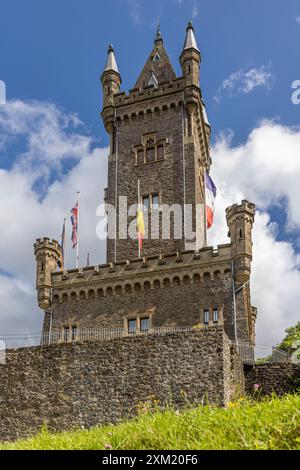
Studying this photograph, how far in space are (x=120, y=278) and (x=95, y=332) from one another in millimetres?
3023

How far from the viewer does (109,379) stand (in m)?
19.0

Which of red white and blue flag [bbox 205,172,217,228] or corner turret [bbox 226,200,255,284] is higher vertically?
red white and blue flag [bbox 205,172,217,228]

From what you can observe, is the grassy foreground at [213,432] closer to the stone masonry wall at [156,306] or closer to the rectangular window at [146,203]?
the stone masonry wall at [156,306]

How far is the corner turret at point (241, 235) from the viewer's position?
27562mm

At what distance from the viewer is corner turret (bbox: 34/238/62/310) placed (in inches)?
1219

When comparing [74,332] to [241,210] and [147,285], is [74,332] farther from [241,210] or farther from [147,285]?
[241,210]

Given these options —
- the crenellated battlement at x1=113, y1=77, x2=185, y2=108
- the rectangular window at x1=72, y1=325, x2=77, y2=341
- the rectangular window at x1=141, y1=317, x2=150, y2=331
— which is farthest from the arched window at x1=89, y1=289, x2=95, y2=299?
the crenellated battlement at x1=113, y1=77, x2=185, y2=108

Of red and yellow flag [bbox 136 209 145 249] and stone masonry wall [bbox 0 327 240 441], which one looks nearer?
stone masonry wall [bbox 0 327 240 441]

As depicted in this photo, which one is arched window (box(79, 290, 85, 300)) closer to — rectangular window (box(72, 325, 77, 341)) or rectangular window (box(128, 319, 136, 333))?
rectangular window (box(72, 325, 77, 341))

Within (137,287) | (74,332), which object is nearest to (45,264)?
(74,332)

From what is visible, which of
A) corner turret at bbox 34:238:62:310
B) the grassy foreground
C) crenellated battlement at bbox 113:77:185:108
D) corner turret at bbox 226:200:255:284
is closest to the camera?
the grassy foreground

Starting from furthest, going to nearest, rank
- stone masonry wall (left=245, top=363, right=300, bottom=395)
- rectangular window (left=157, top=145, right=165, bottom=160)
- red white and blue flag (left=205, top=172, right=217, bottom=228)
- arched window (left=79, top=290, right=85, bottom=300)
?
rectangular window (left=157, top=145, right=165, bottom=160) → red white and blue flag (left=205, top=172, right=217, bottom=228) → arched window (left=79, top=290, right=85, bottom=300) → stone masonry wall (left=245, top=363, right=300, bottom=395)

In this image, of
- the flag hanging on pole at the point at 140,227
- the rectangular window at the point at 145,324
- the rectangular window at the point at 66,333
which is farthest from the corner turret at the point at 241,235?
the rectangular window at the point at 66,333

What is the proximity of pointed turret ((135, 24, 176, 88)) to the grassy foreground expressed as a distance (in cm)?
3035
